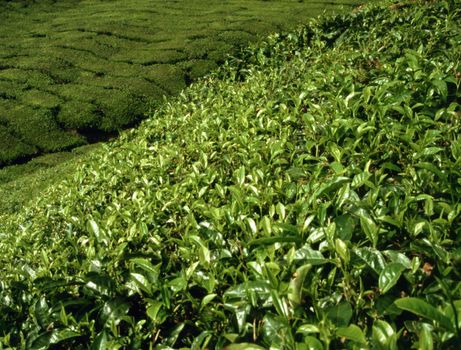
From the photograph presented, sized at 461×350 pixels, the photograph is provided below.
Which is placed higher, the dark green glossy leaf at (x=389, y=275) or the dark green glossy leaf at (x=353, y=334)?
the dark green glossy leaf at (x=389, y=275)

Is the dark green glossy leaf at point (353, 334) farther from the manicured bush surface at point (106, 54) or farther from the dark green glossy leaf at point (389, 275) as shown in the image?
the manicured bush surface at point (106, 54)

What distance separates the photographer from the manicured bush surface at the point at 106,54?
11.1 meters

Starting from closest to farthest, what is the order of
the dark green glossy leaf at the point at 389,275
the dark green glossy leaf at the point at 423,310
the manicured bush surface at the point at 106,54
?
the dark green glossy leaf at the point at 423,310
the dark green glossy leaf at the point at 389,275
the manicured bush surface at the point at 106,54

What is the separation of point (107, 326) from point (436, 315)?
1.03 meters

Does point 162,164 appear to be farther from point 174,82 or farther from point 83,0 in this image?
point 83,0

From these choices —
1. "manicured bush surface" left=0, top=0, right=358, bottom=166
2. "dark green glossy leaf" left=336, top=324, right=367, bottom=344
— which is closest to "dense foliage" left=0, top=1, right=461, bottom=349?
"dark green glossy leaf" left=336, top=324, right=367, bottom=344

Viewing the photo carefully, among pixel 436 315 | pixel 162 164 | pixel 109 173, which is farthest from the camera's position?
pixel 109 173

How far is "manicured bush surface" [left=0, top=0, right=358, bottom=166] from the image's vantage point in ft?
36.4

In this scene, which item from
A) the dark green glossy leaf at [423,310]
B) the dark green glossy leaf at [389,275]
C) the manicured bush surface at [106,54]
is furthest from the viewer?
the manicured bush surface at [106,54]

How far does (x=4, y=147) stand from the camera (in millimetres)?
10461

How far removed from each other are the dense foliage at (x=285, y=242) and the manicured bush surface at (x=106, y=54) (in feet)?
25.2

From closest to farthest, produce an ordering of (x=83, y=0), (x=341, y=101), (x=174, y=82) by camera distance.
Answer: (x=341, y=101) < (x=174, y=82) < (x=83, y=0)

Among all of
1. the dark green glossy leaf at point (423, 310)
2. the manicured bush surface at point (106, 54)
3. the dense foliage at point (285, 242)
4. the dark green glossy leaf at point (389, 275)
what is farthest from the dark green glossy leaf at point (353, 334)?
the manicured bush surface at point (106, 54)

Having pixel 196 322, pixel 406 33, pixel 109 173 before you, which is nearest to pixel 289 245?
pixel 196 322
